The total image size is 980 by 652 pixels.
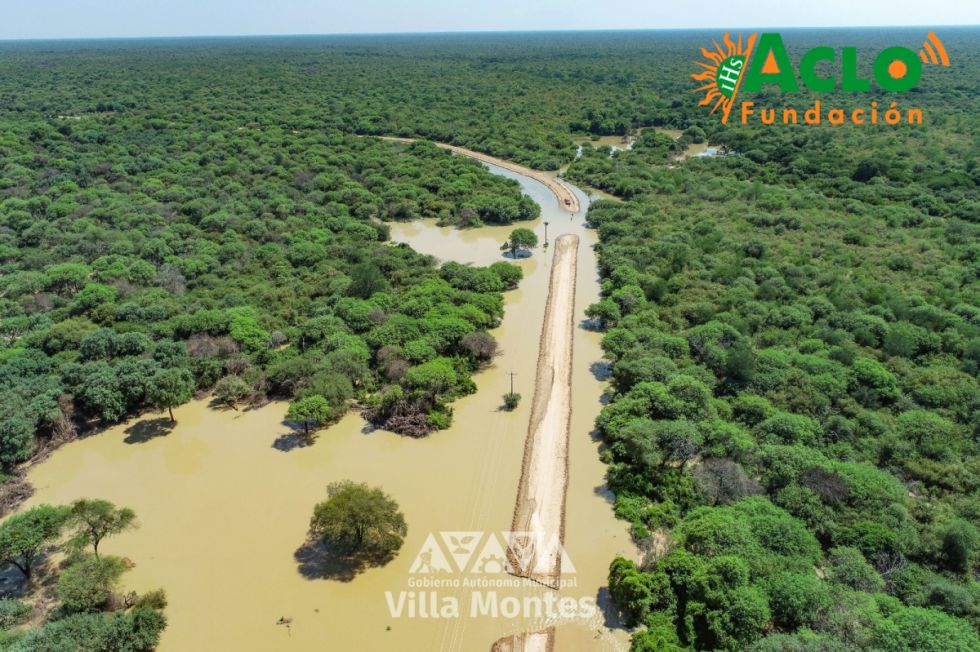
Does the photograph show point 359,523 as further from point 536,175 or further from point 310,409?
point 536,175

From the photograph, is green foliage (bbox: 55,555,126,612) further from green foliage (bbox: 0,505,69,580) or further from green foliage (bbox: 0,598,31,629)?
green foliage (bbox: 0,505,69,580)

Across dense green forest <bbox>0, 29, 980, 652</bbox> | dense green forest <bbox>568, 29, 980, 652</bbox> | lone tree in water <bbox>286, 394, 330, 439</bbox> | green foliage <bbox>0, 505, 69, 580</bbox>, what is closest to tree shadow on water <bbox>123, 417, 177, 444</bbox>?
dense green forest <bbox>0, 29, 980, 652</bbox>

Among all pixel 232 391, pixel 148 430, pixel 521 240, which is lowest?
pixel 148 430

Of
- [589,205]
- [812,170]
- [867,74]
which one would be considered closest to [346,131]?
[589,205]

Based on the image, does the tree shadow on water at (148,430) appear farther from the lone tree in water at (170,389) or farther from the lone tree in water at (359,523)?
the lone tree in water at (359,523)

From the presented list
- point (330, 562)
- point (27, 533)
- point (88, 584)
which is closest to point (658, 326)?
point (330, 562)

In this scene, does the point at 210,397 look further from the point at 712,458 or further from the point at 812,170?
the point at 812,170

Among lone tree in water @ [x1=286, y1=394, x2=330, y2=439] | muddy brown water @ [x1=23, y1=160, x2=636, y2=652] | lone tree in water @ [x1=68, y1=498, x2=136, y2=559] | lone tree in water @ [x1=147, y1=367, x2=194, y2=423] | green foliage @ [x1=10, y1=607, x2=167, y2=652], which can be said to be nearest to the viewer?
green foliage @ [x1=10, y1=607, x2=167, y2=652]
